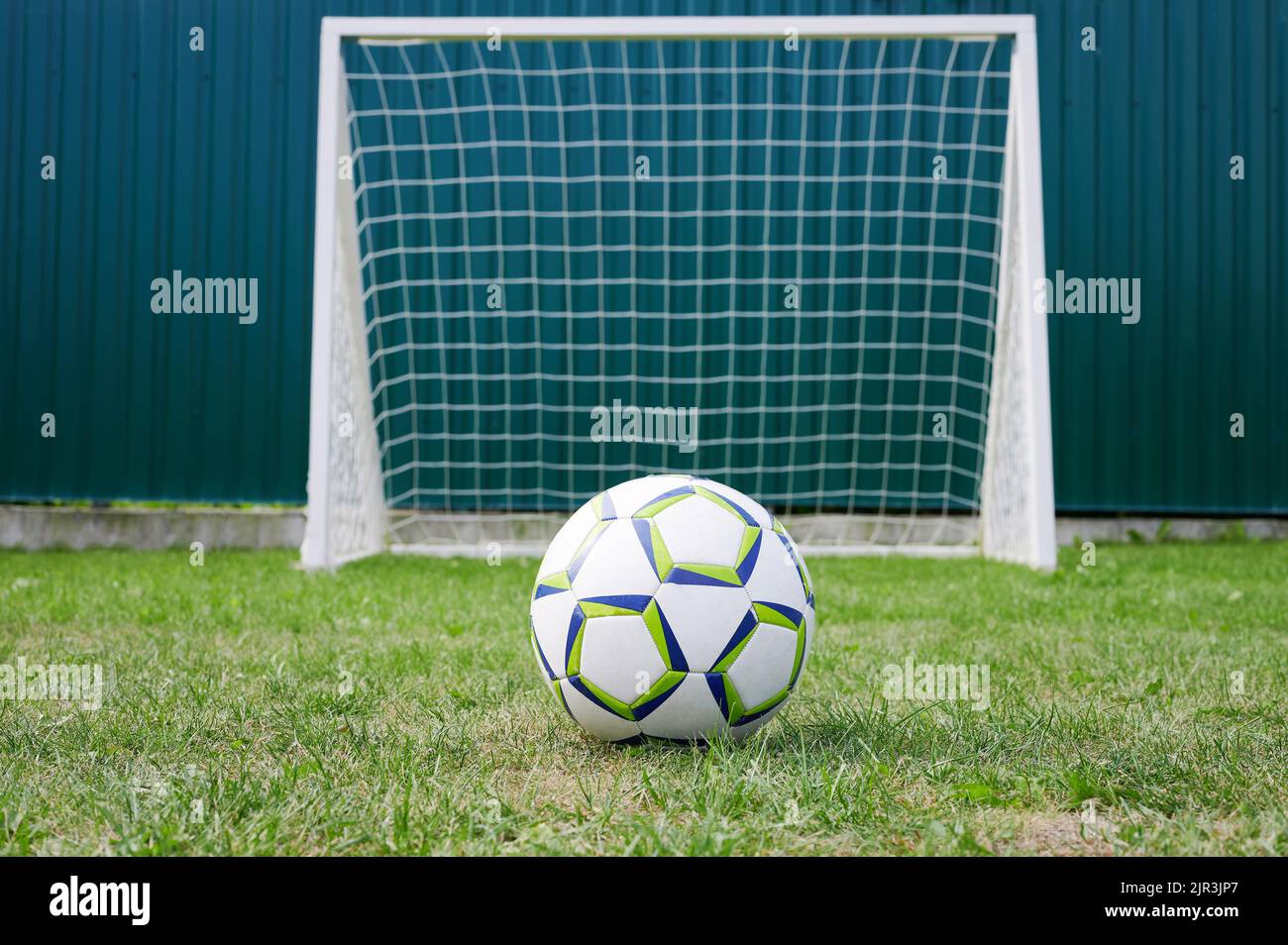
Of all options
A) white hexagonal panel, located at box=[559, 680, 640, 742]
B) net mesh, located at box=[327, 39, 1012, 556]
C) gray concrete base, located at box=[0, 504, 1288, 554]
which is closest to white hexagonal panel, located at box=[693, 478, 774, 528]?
white hexagonal panel, located at box=[559, 680, 640, 742]

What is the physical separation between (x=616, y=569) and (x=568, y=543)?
0.21 m

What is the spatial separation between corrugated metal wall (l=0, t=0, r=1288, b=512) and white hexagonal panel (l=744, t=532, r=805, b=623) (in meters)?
6.44

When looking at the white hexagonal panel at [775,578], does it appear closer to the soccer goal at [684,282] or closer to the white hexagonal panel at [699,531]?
the white hexagonal panel at [699,531]

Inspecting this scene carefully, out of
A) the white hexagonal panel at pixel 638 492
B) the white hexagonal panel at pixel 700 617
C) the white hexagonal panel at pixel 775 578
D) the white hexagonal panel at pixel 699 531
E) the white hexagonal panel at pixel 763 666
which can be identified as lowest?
the white hexagonal panel at pixel 763 666

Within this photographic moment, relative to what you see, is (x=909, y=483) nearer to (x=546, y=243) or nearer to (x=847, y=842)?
(x=546, y=243)

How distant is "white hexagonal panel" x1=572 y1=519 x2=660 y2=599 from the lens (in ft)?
7.38

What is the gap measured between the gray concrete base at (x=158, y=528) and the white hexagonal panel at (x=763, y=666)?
6.38 m

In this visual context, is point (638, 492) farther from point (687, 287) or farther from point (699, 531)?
point (687, 287)

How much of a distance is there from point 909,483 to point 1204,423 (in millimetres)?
2440

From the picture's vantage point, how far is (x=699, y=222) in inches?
313

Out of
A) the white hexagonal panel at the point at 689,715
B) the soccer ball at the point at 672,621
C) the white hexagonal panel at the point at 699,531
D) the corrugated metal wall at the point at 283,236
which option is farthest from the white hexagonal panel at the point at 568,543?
the corrugated metal wall at the point at 283,236

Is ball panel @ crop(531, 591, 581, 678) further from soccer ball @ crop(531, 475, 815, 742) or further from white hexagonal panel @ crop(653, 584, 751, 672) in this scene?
white hexagonal panel @ crop(653, 584, 751, 672)

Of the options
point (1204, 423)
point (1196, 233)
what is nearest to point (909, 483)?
point (1204, 423)

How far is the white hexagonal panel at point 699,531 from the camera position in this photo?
229 centimetres
